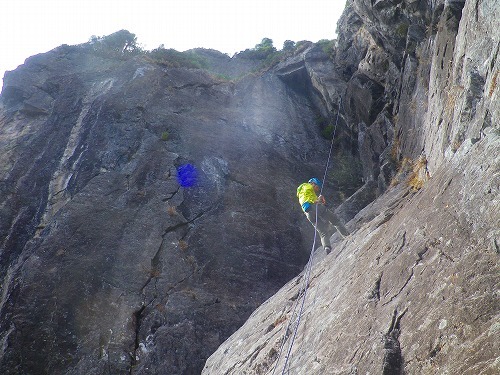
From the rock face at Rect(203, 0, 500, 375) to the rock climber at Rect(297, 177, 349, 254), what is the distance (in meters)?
0.42

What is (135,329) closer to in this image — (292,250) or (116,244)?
(116,244)

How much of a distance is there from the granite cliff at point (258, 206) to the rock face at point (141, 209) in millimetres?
64

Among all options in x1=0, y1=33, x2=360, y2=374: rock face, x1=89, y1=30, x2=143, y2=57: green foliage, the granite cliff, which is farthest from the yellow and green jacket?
x1=89, y1=30, x2=143, y2=57: green foliage

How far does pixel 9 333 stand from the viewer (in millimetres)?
11805

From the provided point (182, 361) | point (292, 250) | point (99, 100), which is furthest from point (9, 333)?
point (99, 100)

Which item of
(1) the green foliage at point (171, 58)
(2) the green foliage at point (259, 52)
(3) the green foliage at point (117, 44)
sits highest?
(3) the green foliage at point (117, 44)

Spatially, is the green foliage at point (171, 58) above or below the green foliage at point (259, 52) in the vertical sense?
above

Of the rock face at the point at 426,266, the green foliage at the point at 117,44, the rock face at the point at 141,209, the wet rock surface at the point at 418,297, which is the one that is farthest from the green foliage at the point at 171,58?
the wet rock surface at the point at 418,297

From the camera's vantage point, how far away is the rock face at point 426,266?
4.67 metres

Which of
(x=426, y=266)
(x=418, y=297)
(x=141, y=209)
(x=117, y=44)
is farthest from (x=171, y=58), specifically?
(x=418, y=297)

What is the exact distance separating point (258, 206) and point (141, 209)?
13.7 ft

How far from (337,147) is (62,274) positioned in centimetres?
1313

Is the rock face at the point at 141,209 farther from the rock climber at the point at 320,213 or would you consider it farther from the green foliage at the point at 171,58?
the rock climber at the point at 320,213

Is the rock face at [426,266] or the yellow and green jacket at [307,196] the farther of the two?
the yellow and green jacket at [307,196]
